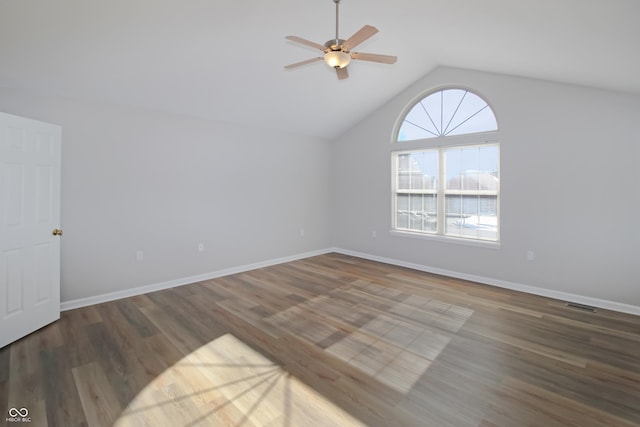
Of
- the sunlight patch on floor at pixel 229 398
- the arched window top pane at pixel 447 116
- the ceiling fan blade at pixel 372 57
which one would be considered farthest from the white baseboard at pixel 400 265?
the ceiling fan blade at pixel 372 57

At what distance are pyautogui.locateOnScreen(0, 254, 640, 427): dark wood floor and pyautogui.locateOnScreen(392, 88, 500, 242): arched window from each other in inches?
52.8

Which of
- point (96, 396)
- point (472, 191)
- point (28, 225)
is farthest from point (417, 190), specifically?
point (28, 225)

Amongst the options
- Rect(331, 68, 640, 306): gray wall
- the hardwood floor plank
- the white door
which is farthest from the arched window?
the white door

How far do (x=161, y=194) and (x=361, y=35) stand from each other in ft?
10.5

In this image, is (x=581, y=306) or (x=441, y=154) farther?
(x=441, y=154)

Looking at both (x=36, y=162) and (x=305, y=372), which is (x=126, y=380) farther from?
(x=36, y=162)

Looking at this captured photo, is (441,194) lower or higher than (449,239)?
higher

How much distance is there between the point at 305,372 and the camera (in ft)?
7.36

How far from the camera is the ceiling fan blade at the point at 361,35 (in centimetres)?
218

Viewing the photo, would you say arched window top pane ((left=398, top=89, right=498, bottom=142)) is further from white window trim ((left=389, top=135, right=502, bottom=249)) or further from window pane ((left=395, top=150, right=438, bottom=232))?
window pane ((left=395, top=150, right=438, bottom=232))

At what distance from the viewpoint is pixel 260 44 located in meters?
3.26

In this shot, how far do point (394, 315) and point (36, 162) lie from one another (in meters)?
3.84

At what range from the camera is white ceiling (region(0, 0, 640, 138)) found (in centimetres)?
231

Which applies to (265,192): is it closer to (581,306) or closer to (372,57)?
(372,57)
